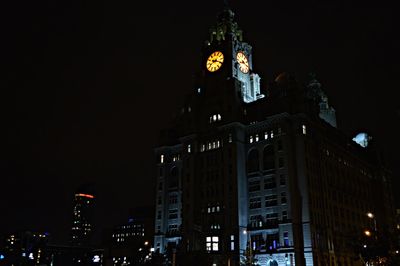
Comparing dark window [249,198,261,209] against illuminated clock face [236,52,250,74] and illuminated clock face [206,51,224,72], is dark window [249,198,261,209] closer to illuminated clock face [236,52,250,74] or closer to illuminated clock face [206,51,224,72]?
illuminated clock face [236,52,250,74]

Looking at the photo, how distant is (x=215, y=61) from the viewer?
433 feet

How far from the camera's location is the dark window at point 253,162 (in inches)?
4400

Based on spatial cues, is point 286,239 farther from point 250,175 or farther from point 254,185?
point 250,175

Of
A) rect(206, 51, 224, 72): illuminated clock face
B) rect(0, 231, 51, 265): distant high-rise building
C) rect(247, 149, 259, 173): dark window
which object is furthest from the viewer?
rect(206, 51, 224, 72): illuminated clock face

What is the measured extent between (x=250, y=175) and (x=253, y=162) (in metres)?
3.68

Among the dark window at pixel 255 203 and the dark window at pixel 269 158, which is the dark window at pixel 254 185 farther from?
the dark window at pixel 269 158

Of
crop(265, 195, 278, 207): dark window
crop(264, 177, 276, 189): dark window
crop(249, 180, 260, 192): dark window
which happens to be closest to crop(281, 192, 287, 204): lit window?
crop(265, 195, 278, 207): dark window

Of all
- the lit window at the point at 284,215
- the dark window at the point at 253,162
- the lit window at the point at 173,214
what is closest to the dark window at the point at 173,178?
the lit window at the point at 173,214

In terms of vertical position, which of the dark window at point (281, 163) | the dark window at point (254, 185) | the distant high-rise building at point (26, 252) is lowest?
the distant high-rise building at point (26, 252)

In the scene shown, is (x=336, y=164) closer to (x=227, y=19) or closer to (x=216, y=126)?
(x=216, y=126)

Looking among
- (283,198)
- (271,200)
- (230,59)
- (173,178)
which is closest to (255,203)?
(271,200)

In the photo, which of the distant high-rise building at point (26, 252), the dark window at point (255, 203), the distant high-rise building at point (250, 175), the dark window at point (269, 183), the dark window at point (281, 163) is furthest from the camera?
the dark window at point (255, 203)

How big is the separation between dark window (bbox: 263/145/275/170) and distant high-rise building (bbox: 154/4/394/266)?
312 mm

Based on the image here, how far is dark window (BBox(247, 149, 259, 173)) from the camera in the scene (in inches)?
4400
